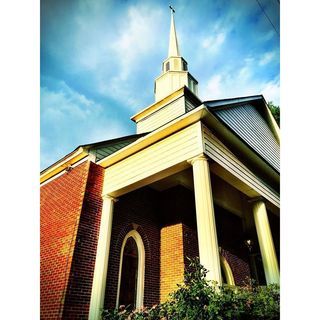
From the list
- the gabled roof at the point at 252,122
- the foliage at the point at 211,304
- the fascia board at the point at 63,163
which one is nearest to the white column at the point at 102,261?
Result: the fascia board at the point at 63,163

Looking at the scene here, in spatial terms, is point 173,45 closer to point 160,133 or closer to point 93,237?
point 160,133

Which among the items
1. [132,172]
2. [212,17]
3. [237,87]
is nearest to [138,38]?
[212,17]

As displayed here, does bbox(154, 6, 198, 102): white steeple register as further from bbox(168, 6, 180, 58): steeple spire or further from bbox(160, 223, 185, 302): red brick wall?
bbox(160, 223, 185, 302): red brick wall

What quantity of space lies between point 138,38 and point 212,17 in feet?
4.55

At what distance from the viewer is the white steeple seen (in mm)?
12492

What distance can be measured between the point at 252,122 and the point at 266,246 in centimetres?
612

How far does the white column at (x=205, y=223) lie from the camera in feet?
14.3

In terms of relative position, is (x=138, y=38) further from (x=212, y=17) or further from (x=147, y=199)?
(x=147, y=199)

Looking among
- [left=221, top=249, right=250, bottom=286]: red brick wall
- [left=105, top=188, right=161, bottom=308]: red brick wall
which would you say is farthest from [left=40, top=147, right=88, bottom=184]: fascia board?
[left=221, top=249, right=250, bottom=286]: red brick wall

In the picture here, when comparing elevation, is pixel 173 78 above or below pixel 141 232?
above

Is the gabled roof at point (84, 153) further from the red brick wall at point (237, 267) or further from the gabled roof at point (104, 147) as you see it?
the red brick wall at point (237, 267)

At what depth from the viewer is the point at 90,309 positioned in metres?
5.57

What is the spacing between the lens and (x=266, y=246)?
22.6 ft

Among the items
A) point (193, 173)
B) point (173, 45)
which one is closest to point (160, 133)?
point (193, 173)
